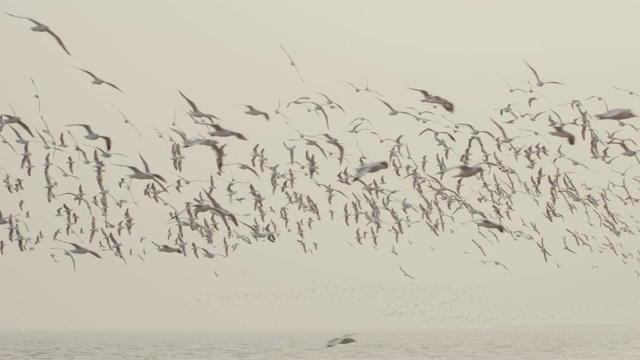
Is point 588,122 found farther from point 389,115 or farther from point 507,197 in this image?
point 507,197

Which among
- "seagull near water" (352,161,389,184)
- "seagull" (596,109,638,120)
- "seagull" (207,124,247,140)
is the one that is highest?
"seagull" (207,124,247,140)

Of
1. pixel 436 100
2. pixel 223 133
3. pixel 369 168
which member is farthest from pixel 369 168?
pixel 223 133

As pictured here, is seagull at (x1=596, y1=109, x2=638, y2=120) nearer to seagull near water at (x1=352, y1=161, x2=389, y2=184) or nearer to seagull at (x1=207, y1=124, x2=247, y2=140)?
seagull near water at (x1=352, y1=161, x2=389, y2=184)

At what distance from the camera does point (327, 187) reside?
5072cm

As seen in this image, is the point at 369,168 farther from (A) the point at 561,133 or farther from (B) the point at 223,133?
(A) the point at 561,133

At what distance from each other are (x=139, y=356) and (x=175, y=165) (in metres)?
66.0

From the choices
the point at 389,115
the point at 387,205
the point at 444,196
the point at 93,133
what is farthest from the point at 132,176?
the point at 387,205

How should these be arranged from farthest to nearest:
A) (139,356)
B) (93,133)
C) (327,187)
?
(139,356), (327,187), (93,133)

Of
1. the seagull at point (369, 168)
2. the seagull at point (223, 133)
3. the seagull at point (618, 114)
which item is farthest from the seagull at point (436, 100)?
the seagull at point (223, 133)

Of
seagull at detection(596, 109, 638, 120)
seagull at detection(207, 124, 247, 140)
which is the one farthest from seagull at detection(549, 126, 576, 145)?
seagull at detection(207, 124, 247, 140)

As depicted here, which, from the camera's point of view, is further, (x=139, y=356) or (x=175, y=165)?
(x=139, y=356)

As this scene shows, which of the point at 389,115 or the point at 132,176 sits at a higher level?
the point at 389,115

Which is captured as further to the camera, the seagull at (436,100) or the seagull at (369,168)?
the seagull at (436,100)

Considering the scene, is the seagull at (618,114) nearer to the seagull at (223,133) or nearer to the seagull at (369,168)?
the seagull at (369,168)
